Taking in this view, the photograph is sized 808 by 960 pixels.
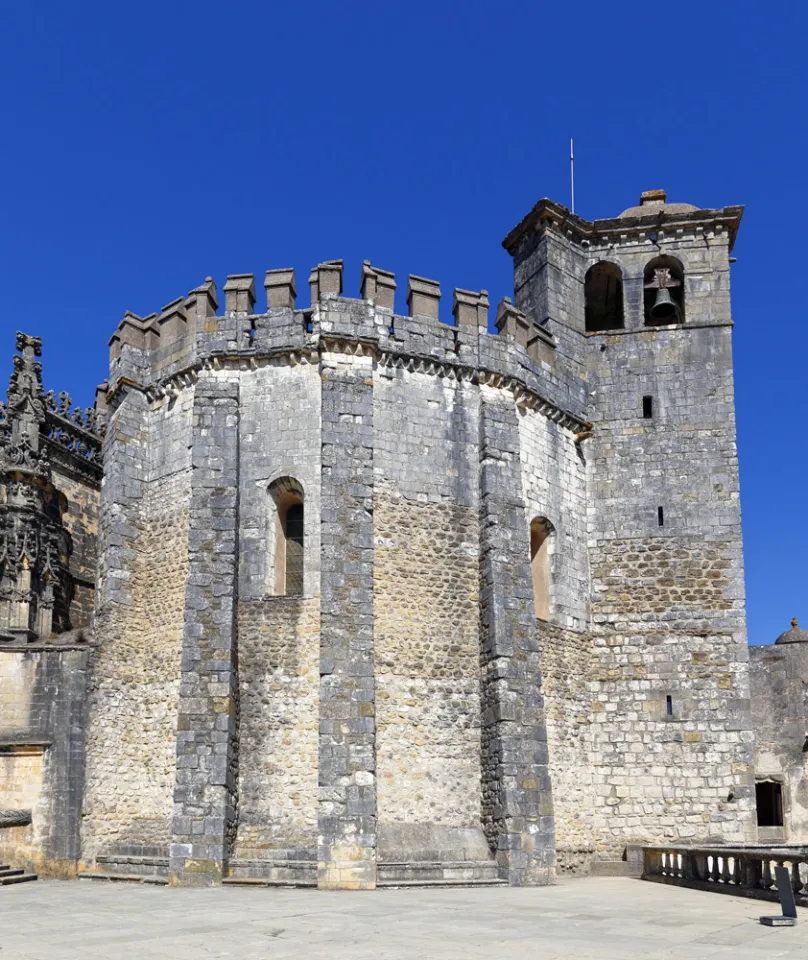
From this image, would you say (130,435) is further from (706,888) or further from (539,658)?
(706,888)

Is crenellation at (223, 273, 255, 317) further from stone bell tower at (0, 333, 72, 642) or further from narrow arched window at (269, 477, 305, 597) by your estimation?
stone bell tower at (0, 333, 72, 642)

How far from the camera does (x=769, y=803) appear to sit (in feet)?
61.7

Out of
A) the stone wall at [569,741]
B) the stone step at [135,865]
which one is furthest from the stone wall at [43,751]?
the stone wall at [569,741]

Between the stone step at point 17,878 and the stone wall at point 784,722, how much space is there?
11731 mm

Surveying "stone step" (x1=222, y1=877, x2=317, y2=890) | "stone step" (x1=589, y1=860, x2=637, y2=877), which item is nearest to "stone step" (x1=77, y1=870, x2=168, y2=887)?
"stone step" (x1=222, y1=877, x2=317, y2=890)

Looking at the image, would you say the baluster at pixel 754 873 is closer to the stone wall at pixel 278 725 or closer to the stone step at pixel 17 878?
the stone wall at pixel 278 725

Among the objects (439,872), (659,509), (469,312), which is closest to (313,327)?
(469,312)

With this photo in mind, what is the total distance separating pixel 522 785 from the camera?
1450cm

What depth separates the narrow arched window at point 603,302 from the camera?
21094mm

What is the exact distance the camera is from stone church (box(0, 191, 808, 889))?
14.2 metres

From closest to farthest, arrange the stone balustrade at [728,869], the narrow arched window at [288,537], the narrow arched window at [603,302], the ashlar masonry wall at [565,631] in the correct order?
the stone balustrade at [728,869] → the narrow arched window at [288,537] → the ashlar masonry wall at [565,631] → the narrow arched window at [603,302]

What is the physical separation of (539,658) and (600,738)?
2.60m

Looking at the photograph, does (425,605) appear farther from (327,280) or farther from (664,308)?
(664,308)

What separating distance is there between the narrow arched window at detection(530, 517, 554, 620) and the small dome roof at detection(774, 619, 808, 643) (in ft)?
16.6
